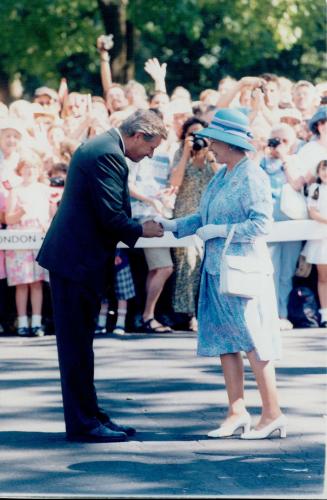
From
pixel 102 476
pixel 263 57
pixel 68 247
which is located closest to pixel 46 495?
pixel 102 476

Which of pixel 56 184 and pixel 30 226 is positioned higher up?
pixel 56 184

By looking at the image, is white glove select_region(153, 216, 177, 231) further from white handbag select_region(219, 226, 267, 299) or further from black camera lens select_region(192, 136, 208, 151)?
black camera lens select_region(192, 136, 208, 151)

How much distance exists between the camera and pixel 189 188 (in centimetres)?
1307

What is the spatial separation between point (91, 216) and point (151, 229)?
0.39m

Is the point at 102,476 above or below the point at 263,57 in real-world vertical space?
below

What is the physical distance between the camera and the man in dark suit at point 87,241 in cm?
827

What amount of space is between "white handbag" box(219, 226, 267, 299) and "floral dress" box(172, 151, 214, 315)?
468 centimetres

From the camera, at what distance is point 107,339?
41.5 ft

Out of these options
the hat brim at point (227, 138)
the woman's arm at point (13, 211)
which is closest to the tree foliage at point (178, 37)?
the woman's arm at point (13, 211)

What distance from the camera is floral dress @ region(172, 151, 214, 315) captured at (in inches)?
515

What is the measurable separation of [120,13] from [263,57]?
525 cm

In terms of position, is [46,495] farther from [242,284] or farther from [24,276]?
[24,276]

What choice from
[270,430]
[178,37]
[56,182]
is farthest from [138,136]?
[178,37]

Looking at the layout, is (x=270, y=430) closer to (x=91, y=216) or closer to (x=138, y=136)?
(x=91, y=216)
